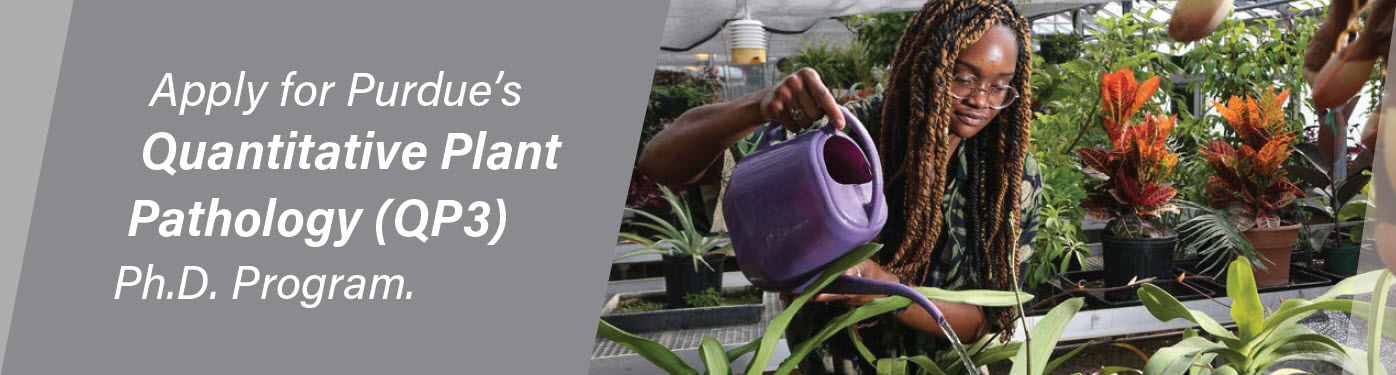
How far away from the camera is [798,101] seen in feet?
2.10

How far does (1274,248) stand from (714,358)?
1274 mm

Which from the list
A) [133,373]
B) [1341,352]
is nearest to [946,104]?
[1341,352]

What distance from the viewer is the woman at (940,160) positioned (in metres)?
0.78

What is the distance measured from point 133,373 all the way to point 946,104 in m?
0.93

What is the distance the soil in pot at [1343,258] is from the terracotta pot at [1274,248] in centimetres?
12

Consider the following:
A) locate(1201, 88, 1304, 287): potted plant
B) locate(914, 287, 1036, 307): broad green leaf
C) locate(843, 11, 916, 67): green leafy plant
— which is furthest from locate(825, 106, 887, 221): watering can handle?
locate(843, 11, 916, 67): green leafy plant

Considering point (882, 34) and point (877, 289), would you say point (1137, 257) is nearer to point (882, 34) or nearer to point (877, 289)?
point (877, 289)

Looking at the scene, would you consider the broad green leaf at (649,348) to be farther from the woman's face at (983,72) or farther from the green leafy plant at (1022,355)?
the woman's face at (983,72)

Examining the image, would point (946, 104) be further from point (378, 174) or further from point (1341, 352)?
A: point (378, 174)

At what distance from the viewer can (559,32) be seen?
1.03 meters

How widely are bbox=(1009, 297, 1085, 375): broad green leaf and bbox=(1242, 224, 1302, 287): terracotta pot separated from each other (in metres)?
1.03

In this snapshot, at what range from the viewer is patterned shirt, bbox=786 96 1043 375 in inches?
34.0

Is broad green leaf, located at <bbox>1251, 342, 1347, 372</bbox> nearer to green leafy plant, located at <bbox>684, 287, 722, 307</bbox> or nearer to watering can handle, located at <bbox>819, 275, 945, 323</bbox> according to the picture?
watering can handle, located at <bbox>819, 275, 945, 323</bbox>

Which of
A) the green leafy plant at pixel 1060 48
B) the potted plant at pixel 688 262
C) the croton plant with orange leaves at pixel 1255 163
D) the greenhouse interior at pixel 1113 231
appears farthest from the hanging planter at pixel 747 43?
the croton plant with orange leaves at pixel 1255 163
